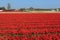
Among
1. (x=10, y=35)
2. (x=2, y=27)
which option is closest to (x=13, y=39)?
(x=10, y=35)

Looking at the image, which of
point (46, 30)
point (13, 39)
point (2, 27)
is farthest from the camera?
point (2, 27)

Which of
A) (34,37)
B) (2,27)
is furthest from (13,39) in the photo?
(2,27)

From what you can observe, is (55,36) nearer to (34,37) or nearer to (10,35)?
(34,37)

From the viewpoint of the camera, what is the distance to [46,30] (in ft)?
13.8

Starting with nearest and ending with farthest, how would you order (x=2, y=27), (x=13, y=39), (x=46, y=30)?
1. (x=13, y=39)
2. (x=46, y=30)
3. (x=2, y=27)

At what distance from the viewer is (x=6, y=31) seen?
410cm

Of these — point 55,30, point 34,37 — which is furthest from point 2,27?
point 55,30

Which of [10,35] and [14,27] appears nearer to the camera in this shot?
[10,35]

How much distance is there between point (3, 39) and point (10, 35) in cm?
16

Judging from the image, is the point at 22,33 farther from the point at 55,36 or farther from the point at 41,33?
the point at 55,36

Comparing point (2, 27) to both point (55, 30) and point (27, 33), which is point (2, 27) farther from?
point (55, 30)

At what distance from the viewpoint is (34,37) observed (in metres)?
3.95

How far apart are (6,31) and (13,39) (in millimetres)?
310

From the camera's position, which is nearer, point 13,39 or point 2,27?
point 13,39
